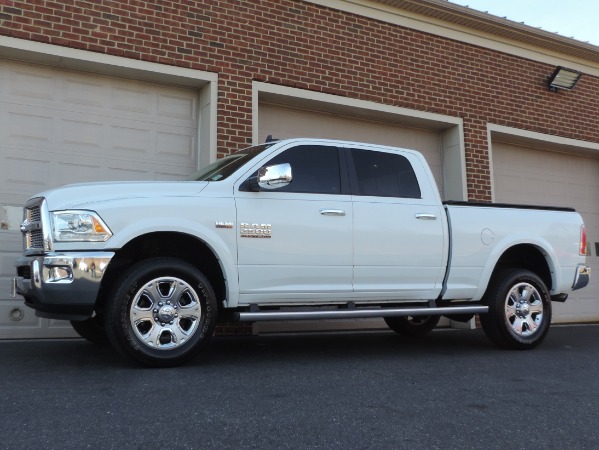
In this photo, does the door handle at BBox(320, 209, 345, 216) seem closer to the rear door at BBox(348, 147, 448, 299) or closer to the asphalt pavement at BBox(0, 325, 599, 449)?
the rear door at BBox(348, 147, 448, 299)

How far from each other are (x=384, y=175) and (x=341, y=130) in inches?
128

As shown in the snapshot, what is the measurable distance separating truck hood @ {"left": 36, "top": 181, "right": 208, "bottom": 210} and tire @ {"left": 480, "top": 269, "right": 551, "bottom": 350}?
322 centimetres

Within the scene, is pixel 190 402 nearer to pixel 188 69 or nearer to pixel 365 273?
pixel 365 273

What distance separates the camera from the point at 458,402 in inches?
140

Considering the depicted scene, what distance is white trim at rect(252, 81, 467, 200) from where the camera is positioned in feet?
26.0

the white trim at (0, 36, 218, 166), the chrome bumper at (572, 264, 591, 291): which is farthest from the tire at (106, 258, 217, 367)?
the chrome bumper at (572, 264, 591, 291)

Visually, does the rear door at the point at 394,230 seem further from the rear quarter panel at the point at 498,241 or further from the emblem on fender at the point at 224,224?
the emblem on fender at the point at 224,224

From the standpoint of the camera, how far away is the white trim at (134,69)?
661 centimetres

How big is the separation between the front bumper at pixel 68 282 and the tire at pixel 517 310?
3.81 metres

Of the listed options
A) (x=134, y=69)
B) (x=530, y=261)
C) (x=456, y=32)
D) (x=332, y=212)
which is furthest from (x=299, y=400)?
Result: (x=456, y=32)

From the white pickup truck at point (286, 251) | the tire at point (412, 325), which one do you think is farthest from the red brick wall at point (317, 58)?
the tire at point (412, 325)

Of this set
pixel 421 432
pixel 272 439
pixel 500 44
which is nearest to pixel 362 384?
pixel 421 432

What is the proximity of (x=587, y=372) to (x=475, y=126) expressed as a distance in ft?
18.1

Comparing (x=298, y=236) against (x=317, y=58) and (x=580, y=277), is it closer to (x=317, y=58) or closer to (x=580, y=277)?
(x=580, y=277)
